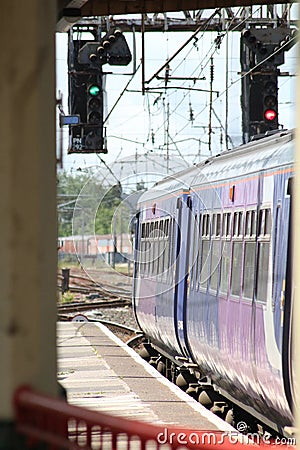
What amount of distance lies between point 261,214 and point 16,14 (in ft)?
18.5

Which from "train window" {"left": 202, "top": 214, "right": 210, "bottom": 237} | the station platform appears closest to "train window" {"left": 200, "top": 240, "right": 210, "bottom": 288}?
"train window" {"left": 202, "top": 214, "right": 210, "bottom": 237}

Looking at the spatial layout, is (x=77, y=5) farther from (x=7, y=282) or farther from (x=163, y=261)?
(x=163, y=261)

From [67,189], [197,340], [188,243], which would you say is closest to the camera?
[197,340]

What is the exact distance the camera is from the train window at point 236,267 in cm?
1038

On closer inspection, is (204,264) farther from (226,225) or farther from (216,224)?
(226,225)

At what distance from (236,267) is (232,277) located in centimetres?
25

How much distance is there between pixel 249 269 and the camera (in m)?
9.87

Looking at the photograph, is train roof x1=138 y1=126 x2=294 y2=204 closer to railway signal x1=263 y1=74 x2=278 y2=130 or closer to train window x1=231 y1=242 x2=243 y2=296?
train window x1=231 y1=242 x2=243 y2=296

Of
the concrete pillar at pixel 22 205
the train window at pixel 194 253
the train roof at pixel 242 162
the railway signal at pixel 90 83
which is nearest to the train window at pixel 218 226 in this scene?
the train roof at pixel 242 162

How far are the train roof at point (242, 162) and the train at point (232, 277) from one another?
2 centimetres

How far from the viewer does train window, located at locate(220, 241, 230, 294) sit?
436 inches

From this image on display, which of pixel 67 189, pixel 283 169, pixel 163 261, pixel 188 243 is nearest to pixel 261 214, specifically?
pixel 283 169

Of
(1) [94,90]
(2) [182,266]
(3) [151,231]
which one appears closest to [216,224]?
(2) [182,266]

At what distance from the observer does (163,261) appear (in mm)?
15930
